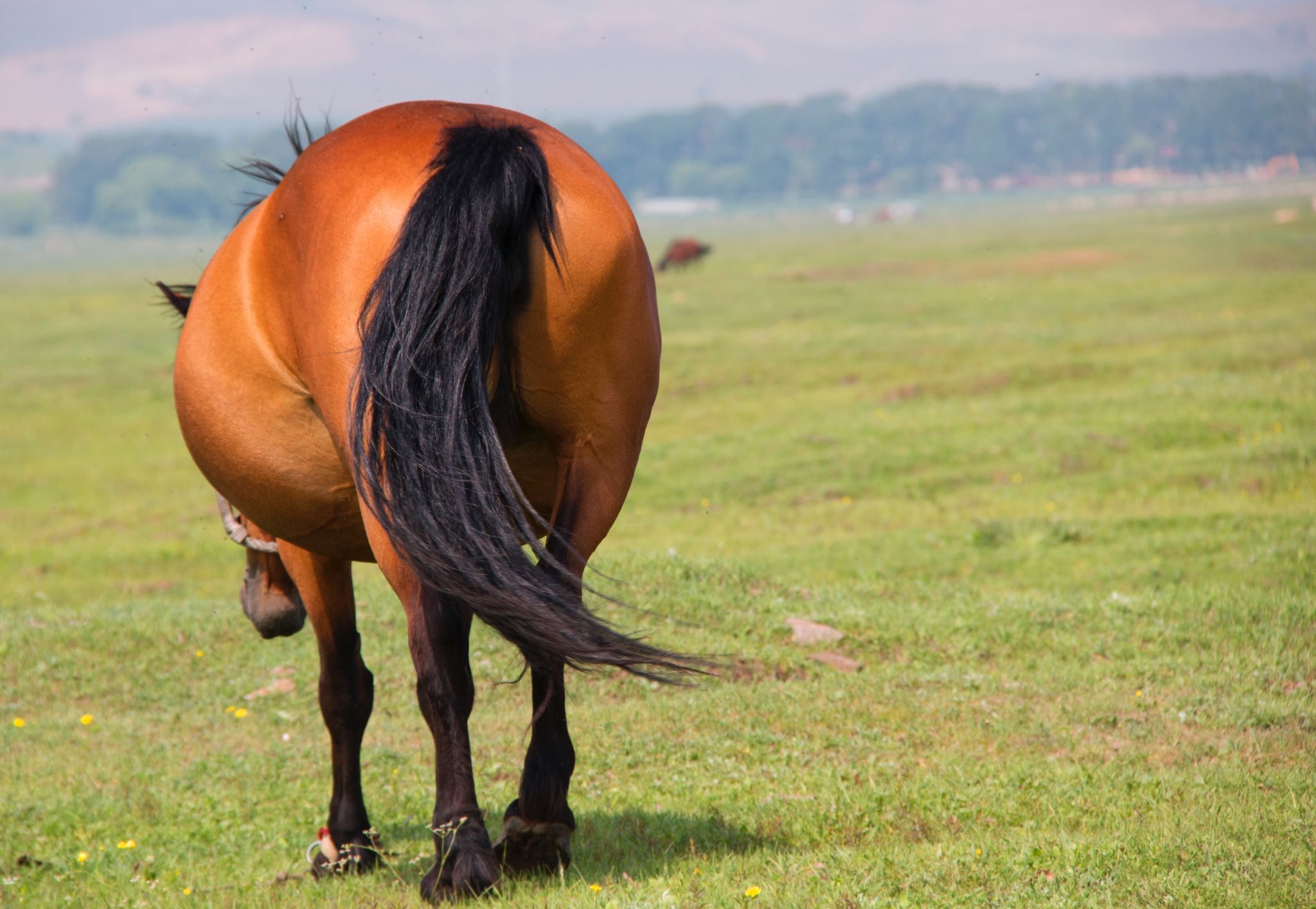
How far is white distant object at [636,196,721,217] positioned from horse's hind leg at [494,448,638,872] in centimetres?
16700

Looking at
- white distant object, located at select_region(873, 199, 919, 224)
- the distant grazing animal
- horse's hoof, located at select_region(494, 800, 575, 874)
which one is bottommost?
white distant object, located at select_region(873, 199, 919, 224)

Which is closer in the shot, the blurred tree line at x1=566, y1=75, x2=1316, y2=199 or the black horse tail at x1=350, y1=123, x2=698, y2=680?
the black horse tail at x1=350, y1=123, x2=698, y2=680

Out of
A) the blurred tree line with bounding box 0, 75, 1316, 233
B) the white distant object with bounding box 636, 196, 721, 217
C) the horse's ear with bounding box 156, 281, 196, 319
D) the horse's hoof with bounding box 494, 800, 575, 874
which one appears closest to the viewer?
the horse's hoof with bounding box 494, 800, 575, 874

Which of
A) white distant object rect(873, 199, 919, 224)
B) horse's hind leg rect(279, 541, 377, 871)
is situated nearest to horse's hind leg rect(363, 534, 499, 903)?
horse's hind leg rect(279, 541, 377, 871)

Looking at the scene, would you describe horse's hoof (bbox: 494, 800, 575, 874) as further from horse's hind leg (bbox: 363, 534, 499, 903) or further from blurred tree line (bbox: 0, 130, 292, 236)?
blurred tree line (bbox: 0, 130, 292, 236)

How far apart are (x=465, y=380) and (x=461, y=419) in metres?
0.11

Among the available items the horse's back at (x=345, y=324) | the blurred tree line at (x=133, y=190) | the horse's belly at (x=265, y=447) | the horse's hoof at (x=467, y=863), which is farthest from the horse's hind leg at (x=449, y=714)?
the blurred tree line at (x=133, y=190)

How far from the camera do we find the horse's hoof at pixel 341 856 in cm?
449

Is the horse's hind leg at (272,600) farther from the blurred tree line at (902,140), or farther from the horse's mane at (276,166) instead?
the blurred tree line at (902,140)

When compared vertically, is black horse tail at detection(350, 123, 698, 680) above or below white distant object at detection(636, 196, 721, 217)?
above

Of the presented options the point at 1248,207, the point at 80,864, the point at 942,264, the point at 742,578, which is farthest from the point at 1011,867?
the point at 1248,207

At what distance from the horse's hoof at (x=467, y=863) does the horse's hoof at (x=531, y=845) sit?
29 centimetres

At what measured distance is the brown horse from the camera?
10.4 feet

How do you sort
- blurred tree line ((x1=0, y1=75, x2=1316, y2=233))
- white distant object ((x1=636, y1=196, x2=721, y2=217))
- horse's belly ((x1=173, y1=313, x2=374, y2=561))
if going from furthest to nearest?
white distant object ((x1=636, y1=196, x2=721, y2=217))
blurred tree line ((x1=0, y1=75, x2=1316, y2=233))
horse's belly ((x1=173, y1=313, x2=374, y2=561))
